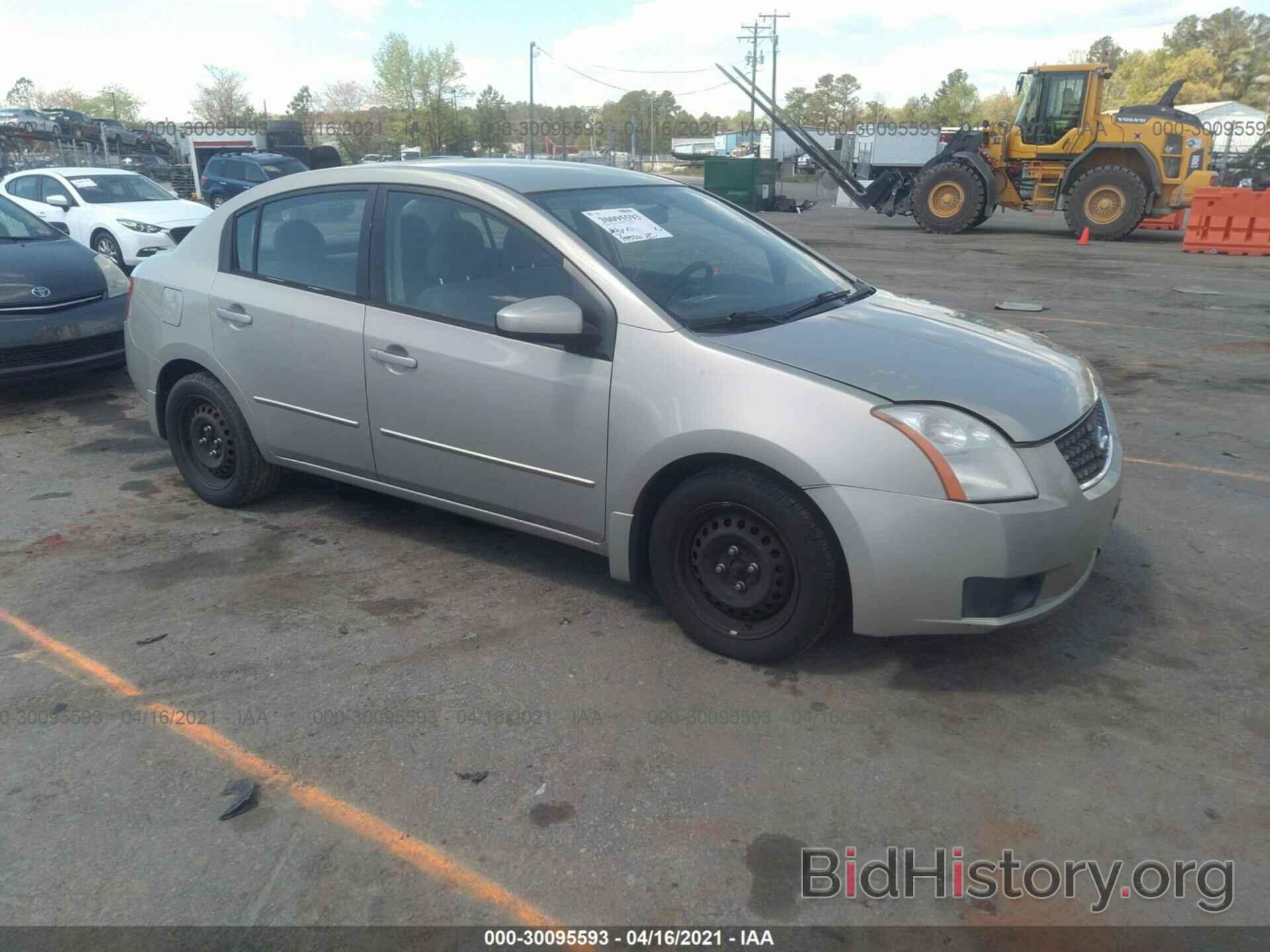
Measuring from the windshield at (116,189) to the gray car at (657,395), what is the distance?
36.8 ft

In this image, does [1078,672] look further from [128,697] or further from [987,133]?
[987,133]

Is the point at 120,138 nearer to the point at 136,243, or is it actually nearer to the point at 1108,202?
the point at 136,243

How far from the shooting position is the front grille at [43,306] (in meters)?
6.61

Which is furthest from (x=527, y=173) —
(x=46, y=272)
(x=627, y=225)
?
(x=46, y=272)

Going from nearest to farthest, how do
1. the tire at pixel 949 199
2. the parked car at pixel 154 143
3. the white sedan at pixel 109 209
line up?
the white sedan at pixel 109 209
the tire at pixel 949 199
the parked car at pixel 154 143

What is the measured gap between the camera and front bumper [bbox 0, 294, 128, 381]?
655 centimetres

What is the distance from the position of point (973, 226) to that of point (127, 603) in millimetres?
21128

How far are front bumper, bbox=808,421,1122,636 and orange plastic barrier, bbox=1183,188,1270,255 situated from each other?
16.8 metres

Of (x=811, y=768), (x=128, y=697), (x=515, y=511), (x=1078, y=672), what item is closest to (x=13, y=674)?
(x=128, y=697)

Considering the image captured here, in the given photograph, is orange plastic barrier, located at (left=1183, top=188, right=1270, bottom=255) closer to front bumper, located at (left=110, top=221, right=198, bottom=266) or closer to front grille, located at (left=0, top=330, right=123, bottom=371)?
front bumper, located at (left=110, top=221, right=198, bottom=266)

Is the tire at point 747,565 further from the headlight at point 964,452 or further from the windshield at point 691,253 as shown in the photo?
the windshield at point 691,253

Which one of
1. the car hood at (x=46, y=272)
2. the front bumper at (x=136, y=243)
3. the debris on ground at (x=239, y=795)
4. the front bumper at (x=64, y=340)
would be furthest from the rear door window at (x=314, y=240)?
the front bumper at (x=136, y=243)

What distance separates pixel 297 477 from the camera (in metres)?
5.25

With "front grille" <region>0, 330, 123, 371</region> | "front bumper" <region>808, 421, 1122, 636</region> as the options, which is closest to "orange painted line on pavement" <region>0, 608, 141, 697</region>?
"front bumper" <region>808, 421, 1122, 636</region>
